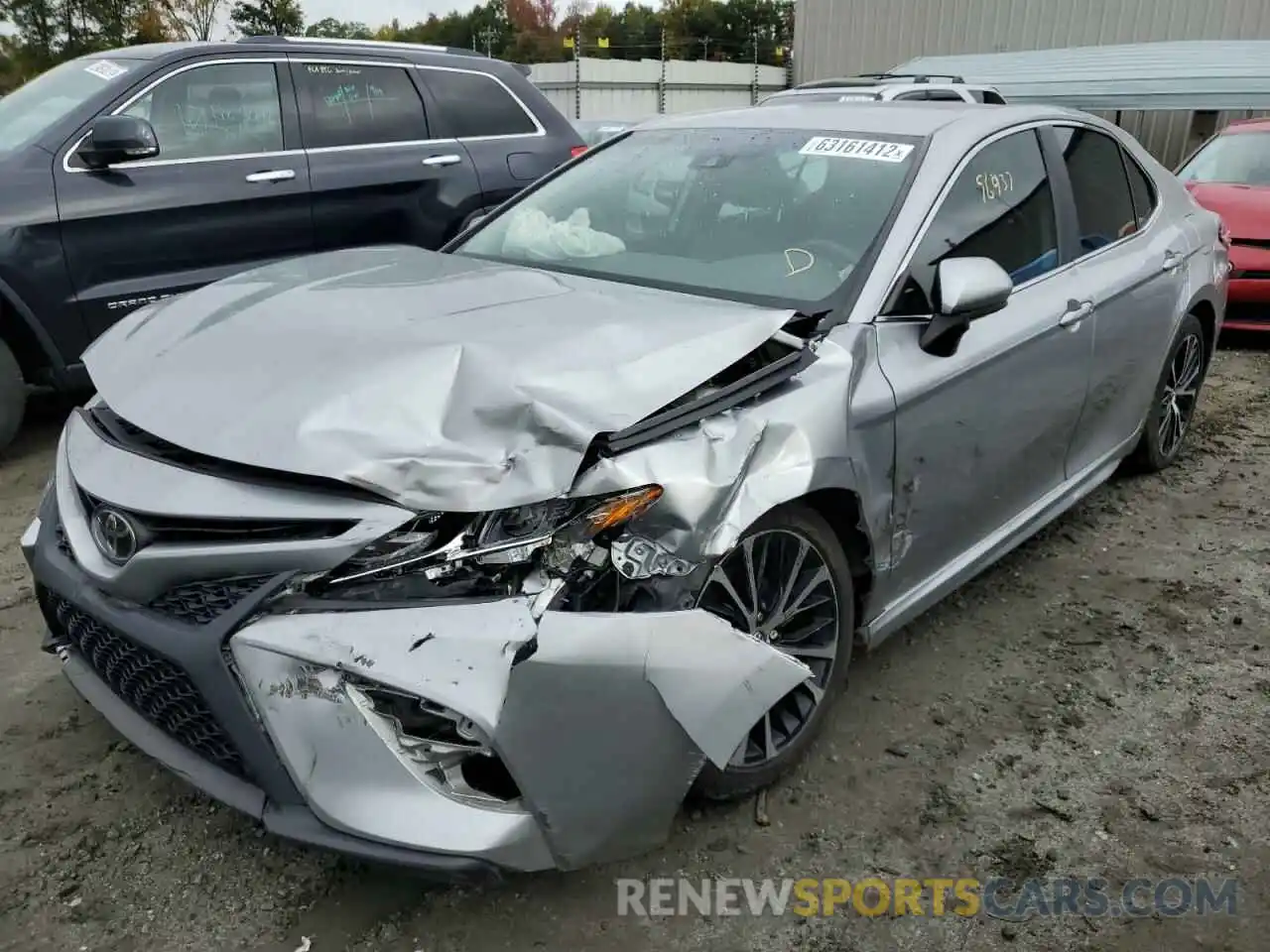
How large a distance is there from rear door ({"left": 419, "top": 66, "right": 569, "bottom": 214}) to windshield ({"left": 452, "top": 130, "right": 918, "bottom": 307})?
252 cm

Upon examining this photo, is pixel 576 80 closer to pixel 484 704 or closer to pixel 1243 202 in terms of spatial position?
pixel 1243 202

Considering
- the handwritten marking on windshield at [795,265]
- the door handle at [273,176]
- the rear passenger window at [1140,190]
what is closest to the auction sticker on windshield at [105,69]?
the door handle at [273,176]

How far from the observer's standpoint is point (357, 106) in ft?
18.5

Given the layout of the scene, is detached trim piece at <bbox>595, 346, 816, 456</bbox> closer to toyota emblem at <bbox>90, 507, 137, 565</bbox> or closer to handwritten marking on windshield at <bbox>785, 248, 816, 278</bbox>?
handwritten marking on windshield at <bbox>785, 248, 816, 278</bbox>

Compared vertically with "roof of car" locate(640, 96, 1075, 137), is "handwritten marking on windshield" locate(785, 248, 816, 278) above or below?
below

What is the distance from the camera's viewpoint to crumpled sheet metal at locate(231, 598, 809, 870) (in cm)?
186

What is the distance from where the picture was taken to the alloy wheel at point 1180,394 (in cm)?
452

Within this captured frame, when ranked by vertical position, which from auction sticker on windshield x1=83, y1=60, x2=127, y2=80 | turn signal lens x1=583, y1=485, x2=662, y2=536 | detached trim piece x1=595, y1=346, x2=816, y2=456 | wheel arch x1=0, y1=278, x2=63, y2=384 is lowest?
wheel arch x1=0, y1=278, x2=63, y2=384

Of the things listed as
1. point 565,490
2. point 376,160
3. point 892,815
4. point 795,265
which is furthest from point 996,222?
point 376,160

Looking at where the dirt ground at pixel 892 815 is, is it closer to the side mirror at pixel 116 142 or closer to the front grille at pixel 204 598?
the front grille at pixel 204 598

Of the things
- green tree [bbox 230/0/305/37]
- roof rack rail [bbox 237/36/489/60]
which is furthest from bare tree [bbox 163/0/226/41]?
roof rack rail [bbox 237/36/489/60]

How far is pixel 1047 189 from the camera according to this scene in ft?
11.6

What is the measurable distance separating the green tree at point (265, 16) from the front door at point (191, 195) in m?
29.5

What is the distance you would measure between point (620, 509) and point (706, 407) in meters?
0.34
